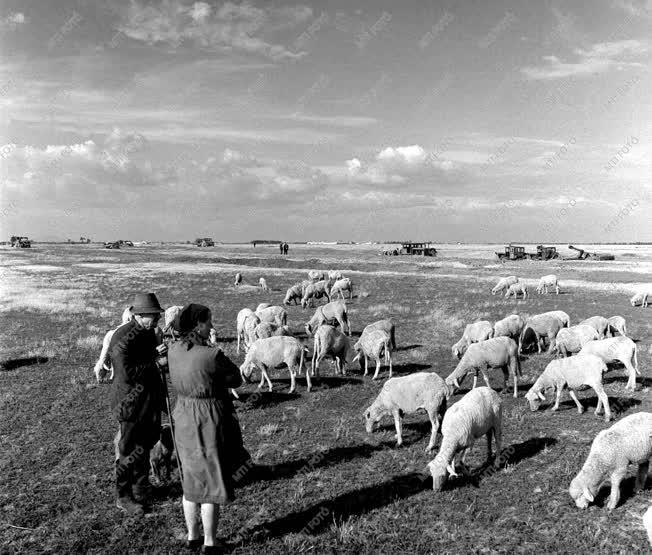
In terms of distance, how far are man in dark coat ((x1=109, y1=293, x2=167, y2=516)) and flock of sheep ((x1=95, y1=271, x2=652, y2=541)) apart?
1.01m

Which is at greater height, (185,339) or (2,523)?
(185,339)

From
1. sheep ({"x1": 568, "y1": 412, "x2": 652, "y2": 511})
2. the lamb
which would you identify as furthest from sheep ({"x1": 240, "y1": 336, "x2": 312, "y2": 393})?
the lamb

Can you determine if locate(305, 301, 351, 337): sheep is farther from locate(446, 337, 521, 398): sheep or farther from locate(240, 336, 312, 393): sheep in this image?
locate(446, 337, 521, 398): sheep

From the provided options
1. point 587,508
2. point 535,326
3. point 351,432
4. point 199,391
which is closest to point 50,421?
point 351,432

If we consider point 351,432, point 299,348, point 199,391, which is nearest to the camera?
point 199,391

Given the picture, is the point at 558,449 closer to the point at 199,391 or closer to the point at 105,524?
the point at 199,391

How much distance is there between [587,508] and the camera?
6.64m

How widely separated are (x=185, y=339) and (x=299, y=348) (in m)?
7.51

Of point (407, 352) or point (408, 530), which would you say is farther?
point (407, 352)

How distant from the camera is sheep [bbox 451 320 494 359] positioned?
15.9 meters

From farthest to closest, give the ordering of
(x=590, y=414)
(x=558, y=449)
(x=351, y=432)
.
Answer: (x=590, y=414), (x=351, y=432), (x=558, y=449)

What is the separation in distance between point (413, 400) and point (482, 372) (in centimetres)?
382

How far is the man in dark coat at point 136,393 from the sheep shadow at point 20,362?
10.9 meters

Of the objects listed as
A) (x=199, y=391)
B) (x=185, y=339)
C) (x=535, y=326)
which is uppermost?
(x=185, y=339)
